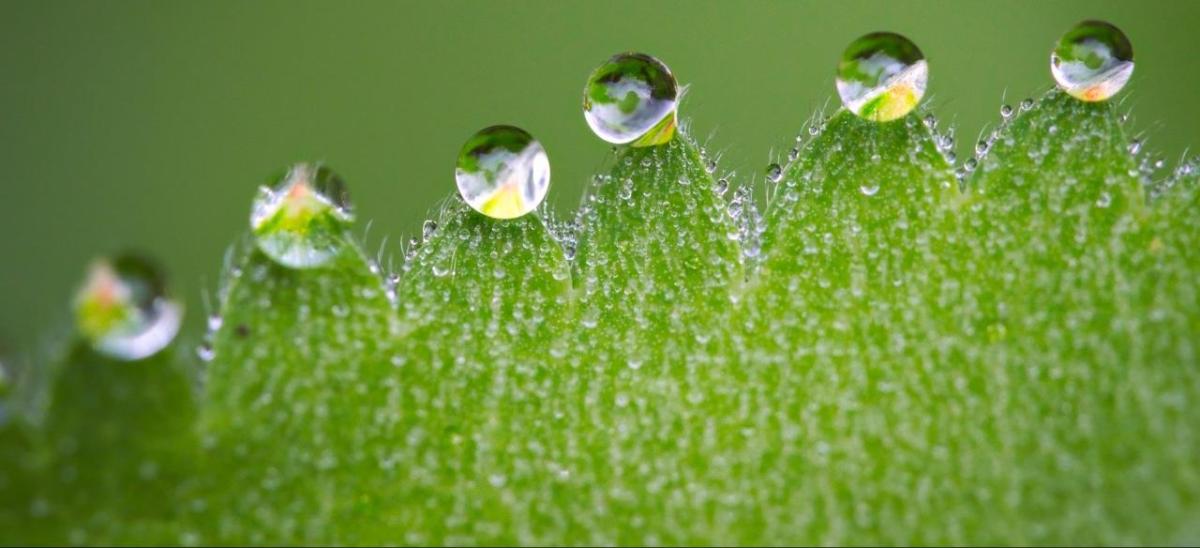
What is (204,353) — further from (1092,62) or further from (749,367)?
(1092,62)

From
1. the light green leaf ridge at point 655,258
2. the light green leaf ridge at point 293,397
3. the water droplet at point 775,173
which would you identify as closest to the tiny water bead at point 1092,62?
the water droplet at point 775,173

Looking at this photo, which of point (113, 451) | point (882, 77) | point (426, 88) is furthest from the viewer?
point (426, 88)

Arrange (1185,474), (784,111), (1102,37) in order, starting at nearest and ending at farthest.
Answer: (1185,474) → (1102,37) → (784,111)

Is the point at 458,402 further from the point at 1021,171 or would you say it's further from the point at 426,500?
the point at 1021,171

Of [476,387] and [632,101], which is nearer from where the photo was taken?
[476,387]

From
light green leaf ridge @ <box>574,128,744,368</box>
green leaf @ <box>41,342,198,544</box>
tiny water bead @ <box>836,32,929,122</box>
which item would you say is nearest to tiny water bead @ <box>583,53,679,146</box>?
light green leaf ridge @ <box>574,128,744,368</box>

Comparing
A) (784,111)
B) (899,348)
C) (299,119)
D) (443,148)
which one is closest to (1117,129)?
(899,348)

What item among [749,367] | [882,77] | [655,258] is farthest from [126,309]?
[882,77]
